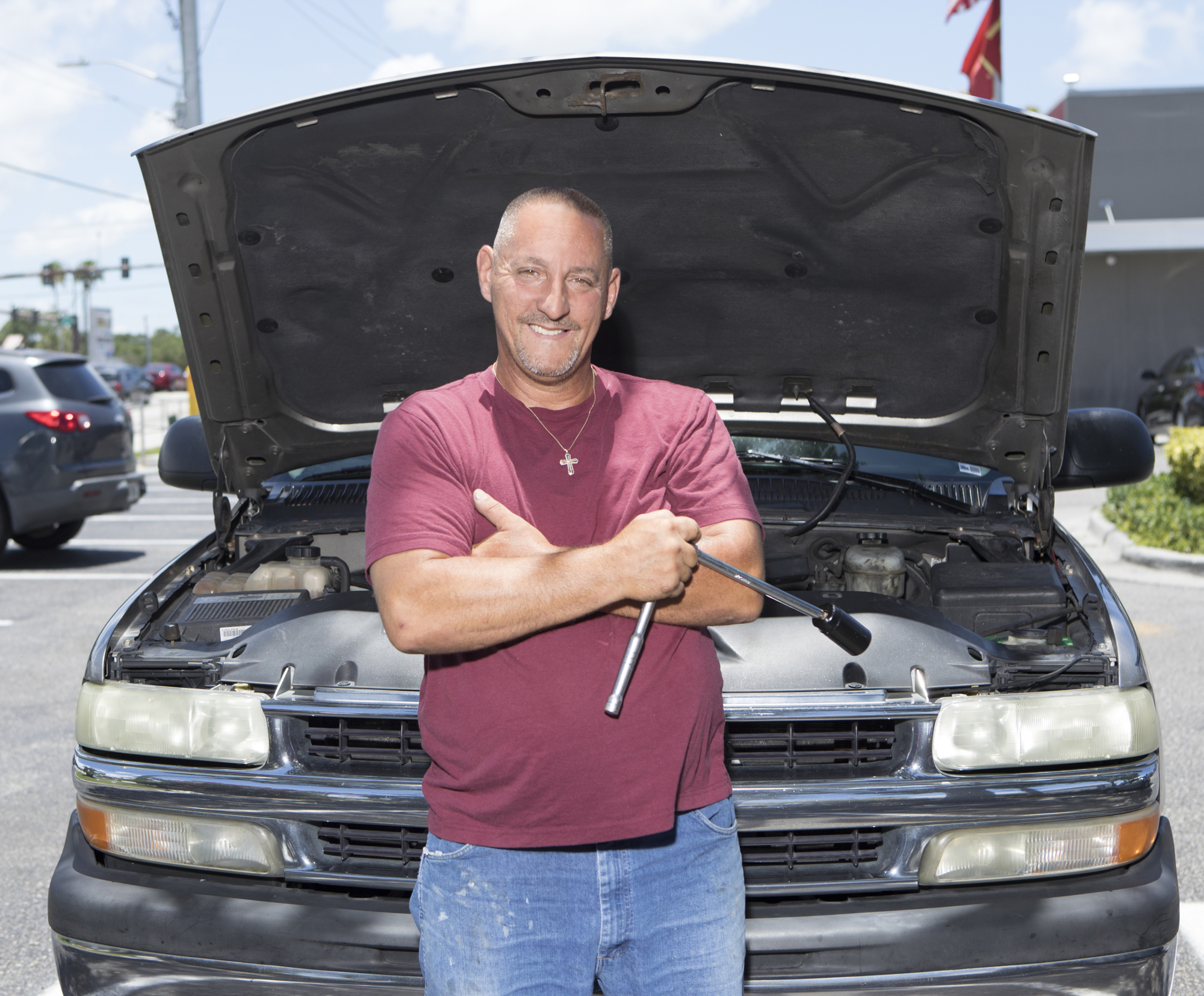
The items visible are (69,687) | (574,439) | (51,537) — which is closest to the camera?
(574,439)

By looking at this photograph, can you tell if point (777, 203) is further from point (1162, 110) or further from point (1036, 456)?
point (1162, 110)

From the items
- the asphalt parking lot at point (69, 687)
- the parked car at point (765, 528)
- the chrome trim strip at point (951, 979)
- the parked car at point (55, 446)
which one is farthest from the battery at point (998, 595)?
the parked car at point (55, 446)

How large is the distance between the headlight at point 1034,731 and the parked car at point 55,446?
8.74 meters

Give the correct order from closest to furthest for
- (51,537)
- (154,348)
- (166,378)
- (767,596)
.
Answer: (767,596) → (51,537) → (166,378) → (154,348)

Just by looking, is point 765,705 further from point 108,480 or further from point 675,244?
point 108,480

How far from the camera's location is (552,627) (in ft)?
5.86

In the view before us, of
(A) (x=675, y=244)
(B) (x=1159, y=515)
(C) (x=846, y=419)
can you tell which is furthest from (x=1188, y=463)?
(A) (x=675, y=244)

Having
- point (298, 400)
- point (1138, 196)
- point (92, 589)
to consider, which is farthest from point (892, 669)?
point (1138, 196)

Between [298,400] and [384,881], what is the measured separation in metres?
1.68

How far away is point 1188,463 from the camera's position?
10.2 m

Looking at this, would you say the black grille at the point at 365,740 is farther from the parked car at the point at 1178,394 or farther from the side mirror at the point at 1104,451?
the parked car at the point at 1178,394

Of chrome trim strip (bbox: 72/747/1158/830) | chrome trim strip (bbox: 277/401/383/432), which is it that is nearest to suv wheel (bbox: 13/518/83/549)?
chrome trim strip (bbox: 277/401/383/432)

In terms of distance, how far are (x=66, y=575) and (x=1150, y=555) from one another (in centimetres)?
829

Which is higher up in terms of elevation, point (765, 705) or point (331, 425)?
point (331, 425)
